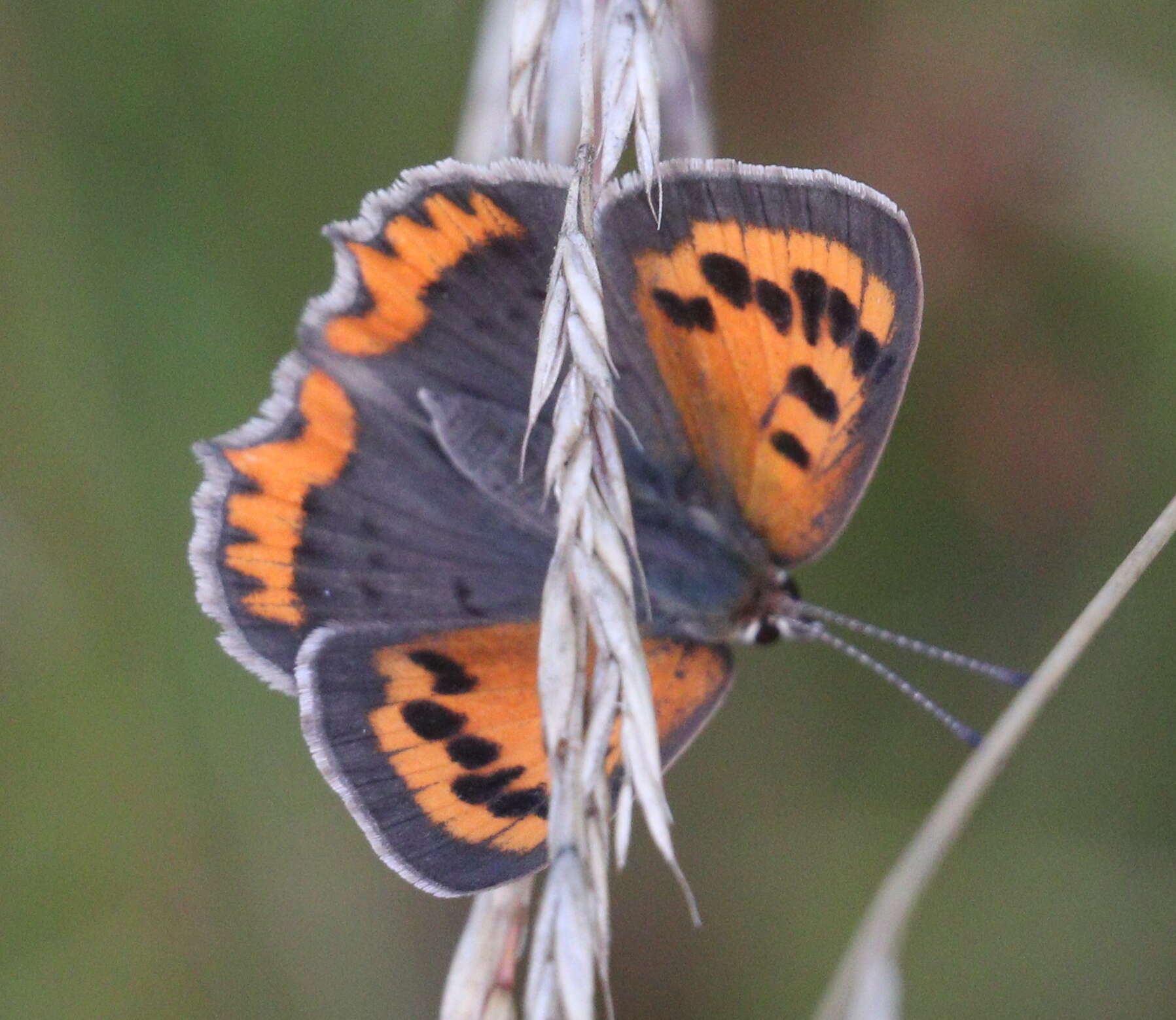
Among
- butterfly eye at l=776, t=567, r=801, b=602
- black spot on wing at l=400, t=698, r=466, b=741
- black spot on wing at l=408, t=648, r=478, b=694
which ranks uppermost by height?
butterfly eye at l=776, t=567, r=801, b=602

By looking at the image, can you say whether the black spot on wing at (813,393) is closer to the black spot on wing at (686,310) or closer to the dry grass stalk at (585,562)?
the black spot on wing at (686,310)

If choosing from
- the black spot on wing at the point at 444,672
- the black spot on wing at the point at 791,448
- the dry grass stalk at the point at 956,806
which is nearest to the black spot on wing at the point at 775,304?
the black spot on wing at the point at 791,448

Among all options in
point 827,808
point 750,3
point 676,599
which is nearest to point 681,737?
point 676,599

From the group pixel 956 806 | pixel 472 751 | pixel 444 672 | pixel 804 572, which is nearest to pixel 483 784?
pixel 472 751

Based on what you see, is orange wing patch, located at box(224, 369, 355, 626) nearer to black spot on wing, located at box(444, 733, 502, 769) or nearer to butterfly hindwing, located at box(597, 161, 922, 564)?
black spot on wing, located at box(444, 733, 502, 769)

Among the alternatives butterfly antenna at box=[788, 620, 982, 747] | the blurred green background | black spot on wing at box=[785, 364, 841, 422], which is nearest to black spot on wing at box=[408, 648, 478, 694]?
butterfly antenna at box=[788, 620, 982, 747]
